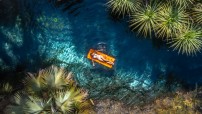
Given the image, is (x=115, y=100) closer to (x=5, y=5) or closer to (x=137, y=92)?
(x=137, y=92)

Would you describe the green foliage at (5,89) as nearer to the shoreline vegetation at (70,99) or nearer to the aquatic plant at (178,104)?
the shoreline vegetation at (70,99)

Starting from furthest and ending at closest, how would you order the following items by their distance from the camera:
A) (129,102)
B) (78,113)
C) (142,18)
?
1. (129,102)
2. (142,18)
3. (78,113)

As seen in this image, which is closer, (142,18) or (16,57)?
(142,18)

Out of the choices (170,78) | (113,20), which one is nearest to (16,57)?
(113,20)

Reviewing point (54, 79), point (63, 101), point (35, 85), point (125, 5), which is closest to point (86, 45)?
point (125, 5)

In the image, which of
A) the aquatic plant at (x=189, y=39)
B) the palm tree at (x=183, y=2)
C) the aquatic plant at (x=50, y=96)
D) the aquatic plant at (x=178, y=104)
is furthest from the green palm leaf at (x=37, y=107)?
the palm tree at (x=183, y=2)

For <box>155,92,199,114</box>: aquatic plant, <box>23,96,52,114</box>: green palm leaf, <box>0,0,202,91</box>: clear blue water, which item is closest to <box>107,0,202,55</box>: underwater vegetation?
<box>0,0,202,91</box>: clear blue water

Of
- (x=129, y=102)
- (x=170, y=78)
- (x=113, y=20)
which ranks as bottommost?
(x=129, y=102)
